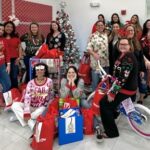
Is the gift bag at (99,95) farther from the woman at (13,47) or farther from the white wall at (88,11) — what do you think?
the white wall at (88,11)

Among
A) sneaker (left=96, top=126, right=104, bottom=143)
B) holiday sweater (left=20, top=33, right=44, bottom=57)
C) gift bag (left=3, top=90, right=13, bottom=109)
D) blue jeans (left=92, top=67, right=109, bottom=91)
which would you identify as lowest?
sneaker (left=96, top=126, right=104, bottom=143)

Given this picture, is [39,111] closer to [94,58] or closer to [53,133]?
[53,133]

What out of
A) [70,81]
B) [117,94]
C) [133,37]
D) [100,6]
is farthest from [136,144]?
Result: [100,6]

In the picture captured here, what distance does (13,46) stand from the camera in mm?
3826

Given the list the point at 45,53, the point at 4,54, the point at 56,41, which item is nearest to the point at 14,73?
the point at 4,54

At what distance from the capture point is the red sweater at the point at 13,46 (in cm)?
378

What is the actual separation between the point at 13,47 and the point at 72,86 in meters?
1.28

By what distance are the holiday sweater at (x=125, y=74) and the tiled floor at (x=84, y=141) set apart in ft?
1.93

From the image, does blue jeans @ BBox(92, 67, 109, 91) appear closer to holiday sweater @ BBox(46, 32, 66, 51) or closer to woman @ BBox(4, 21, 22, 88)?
holiday sweater @ BBox(46, 32, 66, 51)

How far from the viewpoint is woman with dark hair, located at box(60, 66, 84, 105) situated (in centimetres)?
326

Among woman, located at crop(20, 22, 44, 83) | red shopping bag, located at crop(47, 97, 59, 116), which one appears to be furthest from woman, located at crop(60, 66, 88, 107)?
woman, located at crop(20, 22, 44, 83)

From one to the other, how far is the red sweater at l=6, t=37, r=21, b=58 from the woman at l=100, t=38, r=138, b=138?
1.82 metres

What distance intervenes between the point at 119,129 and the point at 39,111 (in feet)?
3.62

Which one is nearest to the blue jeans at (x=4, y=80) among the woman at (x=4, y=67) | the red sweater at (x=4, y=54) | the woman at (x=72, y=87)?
the woman at (x=4, y=67)
